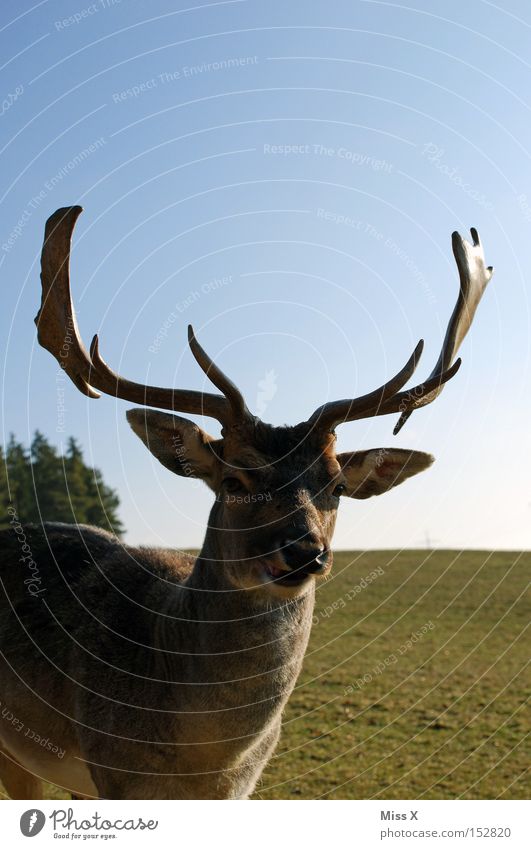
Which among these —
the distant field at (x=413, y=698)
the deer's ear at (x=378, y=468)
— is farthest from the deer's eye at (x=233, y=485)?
the distant field at (x=413, y=698)

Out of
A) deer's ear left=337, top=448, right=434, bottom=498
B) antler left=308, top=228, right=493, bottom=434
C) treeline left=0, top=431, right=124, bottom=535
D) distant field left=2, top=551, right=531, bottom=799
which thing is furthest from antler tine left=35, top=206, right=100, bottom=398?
treeline left=0, top=431, right=124, bottom=535

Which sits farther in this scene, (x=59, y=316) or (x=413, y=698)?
(x=413, y=698)

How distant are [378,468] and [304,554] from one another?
1820mm

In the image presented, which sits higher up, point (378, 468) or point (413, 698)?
point (378, 468)

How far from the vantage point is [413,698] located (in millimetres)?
17406

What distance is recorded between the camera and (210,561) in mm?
5945

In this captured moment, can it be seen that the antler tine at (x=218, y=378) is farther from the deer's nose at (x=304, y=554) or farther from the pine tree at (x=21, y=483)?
the pine tree at (x=21, y=483)

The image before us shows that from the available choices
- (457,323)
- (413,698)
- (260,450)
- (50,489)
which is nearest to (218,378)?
(260,450)

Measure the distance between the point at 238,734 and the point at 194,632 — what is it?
780 mm

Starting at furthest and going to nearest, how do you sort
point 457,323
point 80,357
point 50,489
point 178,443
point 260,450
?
point 50,489, point 457,323, point 80,357, point 178,443, point 260,450

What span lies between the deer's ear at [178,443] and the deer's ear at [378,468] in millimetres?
1031

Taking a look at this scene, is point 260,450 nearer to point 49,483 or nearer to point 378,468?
point 378,468

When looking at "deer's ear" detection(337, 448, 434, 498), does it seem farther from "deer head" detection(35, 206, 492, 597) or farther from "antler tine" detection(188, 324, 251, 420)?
A: "antler tine" detection(188, 324, 251, 420)
